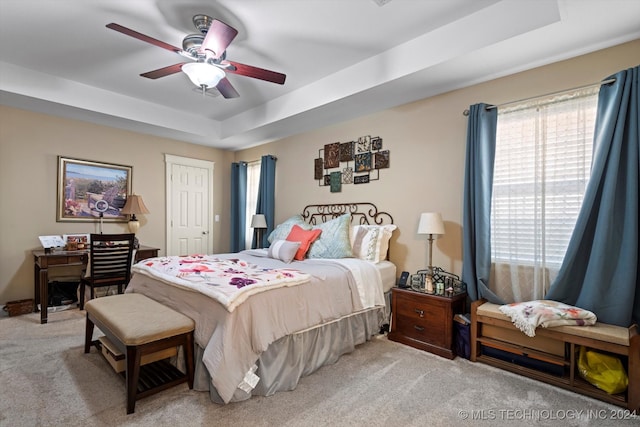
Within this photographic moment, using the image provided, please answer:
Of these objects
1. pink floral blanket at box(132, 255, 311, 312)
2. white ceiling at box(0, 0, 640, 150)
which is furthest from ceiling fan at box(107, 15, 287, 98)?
pink floral blanket at box(132, 255, 311, 312)

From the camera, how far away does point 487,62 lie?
2605mm

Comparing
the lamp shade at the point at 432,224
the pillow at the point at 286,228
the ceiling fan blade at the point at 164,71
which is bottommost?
the pillow at the point at 286,228

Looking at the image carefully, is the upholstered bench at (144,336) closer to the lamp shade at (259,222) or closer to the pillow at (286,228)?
the pillow at (286,228)

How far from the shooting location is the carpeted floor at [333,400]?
182cm

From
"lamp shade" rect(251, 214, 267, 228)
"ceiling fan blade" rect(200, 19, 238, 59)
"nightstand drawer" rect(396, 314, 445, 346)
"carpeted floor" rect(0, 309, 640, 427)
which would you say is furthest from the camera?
"lamp shade" rect(251, 214, 267, 228)

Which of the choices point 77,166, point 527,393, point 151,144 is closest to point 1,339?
point 77,166

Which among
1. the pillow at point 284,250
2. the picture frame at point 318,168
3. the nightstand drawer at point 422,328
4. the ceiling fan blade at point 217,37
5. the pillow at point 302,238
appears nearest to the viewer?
the ceiling fan blade at point 217,37

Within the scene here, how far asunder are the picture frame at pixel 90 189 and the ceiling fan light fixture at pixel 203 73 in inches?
111

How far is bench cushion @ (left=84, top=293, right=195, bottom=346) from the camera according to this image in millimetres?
1890

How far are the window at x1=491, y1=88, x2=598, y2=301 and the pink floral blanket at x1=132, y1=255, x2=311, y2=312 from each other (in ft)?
5.88

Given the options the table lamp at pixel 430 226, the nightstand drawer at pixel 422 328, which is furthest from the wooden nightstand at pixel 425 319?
the table lamp at pixel 430 226

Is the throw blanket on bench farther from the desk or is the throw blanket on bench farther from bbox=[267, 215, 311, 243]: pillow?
the desk

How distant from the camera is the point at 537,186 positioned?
2633 millimetres

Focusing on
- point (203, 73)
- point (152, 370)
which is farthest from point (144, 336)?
point (203, 73)
